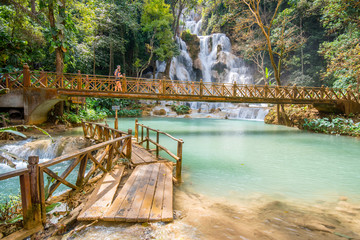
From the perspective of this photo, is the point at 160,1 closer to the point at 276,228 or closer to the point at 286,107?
the point at 286,107

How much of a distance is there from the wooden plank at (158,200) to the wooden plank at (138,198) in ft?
0.69

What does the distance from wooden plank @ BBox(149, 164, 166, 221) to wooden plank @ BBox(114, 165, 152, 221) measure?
32 cm

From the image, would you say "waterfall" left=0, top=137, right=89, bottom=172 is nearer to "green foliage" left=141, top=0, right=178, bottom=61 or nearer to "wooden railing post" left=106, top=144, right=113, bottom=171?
"wooden railing post" left=106, top=144, right=113, bottom=171

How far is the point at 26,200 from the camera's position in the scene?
2.47 meters

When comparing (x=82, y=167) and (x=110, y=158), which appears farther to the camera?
(x=110, y=158)

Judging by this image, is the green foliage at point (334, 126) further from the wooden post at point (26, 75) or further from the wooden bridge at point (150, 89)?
the wooden post at point (26, 75)

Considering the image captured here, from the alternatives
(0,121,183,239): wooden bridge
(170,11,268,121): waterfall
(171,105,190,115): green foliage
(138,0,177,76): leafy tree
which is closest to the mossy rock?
(170,11,268,121): waterfall

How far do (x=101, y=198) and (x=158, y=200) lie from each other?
3.09 feet

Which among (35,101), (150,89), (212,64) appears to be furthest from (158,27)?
(35,101)

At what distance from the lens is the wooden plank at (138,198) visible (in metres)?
2.93

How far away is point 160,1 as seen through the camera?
22.7m

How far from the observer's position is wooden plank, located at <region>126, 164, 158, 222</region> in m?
2.93

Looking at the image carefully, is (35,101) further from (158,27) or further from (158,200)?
(158,27)

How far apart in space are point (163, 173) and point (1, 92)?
1036 centimetres
